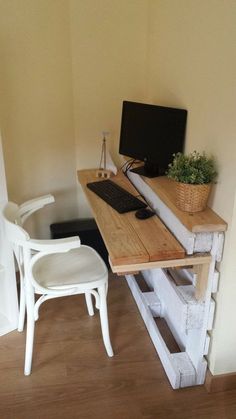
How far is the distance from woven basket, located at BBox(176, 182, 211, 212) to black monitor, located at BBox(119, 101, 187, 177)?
443 mm

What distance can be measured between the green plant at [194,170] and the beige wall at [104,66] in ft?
3.76

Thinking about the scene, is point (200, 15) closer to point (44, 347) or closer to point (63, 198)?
point (63, 198)

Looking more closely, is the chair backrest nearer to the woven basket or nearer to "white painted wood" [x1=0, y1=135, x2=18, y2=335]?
"white painted wood" [x1=0, y1=135, x2=18, y2=335]

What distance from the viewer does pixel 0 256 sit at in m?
2.11

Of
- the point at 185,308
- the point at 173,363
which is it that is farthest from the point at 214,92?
the point at 173,363

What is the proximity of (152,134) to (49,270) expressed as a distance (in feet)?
3.05

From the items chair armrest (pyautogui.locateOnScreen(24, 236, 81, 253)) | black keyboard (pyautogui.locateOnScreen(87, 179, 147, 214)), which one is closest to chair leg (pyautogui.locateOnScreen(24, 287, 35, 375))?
chair armrest (pyautogui.locateOnScreen(24, 236, 81, 253))

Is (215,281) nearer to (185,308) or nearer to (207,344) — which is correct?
(185,308)

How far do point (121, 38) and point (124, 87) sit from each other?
31cm

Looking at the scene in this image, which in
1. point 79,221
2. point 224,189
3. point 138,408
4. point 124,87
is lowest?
point 138,408

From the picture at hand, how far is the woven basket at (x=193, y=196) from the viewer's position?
1.54 meters

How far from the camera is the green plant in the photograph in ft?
5.04

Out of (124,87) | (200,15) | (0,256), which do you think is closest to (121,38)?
(124,87)

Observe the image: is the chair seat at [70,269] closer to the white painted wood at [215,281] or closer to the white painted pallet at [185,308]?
the white painted pallet at [185,308]
